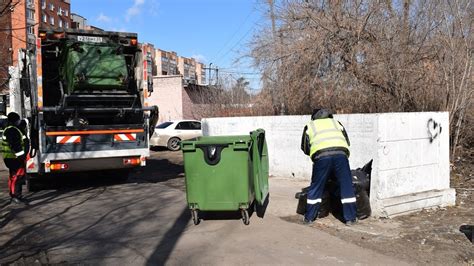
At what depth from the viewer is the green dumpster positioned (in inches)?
258

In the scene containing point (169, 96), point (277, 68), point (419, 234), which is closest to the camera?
point (419, 234)

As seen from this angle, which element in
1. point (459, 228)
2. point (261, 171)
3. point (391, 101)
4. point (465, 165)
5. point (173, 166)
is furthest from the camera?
point (173, 166)

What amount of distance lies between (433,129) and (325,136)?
2269 millimetres

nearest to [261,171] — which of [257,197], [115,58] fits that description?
[257,197]

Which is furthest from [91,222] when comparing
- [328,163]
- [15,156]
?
[328,163]

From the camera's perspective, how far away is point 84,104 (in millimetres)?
9875

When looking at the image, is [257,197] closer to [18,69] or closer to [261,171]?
[261,171]

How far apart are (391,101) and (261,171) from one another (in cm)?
526

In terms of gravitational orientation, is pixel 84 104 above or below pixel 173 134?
above

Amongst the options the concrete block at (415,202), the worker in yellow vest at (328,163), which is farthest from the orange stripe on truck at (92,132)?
the concrete block at (415,202)

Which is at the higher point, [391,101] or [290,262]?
[391,101]

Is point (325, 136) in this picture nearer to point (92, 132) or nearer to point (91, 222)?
point (91, 222)

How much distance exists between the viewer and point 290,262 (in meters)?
5.09

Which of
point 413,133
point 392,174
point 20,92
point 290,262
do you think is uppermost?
point 20,92
